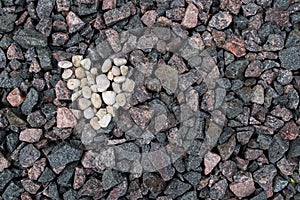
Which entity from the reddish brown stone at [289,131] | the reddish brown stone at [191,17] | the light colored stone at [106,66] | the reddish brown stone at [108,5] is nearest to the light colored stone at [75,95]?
the light colored stone at [106,66]

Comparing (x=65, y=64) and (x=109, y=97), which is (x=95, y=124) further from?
(x=65, y=64)

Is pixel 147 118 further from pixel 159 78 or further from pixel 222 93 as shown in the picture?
pixel 222 93

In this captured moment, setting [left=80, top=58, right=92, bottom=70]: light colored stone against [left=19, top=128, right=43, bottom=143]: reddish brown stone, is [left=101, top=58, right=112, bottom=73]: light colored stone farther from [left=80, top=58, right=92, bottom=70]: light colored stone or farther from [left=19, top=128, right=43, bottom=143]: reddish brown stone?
[left=19, top=128, right=43, bottom=143]: reddish brown stone

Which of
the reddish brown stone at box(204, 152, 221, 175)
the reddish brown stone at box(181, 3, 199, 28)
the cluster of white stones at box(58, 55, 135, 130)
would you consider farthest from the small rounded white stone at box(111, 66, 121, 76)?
the reddish brown stone at box(204, 152, 221, 175)

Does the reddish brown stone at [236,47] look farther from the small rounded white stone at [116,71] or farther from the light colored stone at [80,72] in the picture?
the light colored stone at [80,72]

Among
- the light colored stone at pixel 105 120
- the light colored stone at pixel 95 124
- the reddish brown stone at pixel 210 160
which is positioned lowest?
the reddish brown stone at pixel 210 160

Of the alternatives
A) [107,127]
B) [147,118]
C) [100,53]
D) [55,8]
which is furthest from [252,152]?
[55,8]

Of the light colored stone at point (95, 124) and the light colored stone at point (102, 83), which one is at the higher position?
the light colored stone at point (102, 83)
